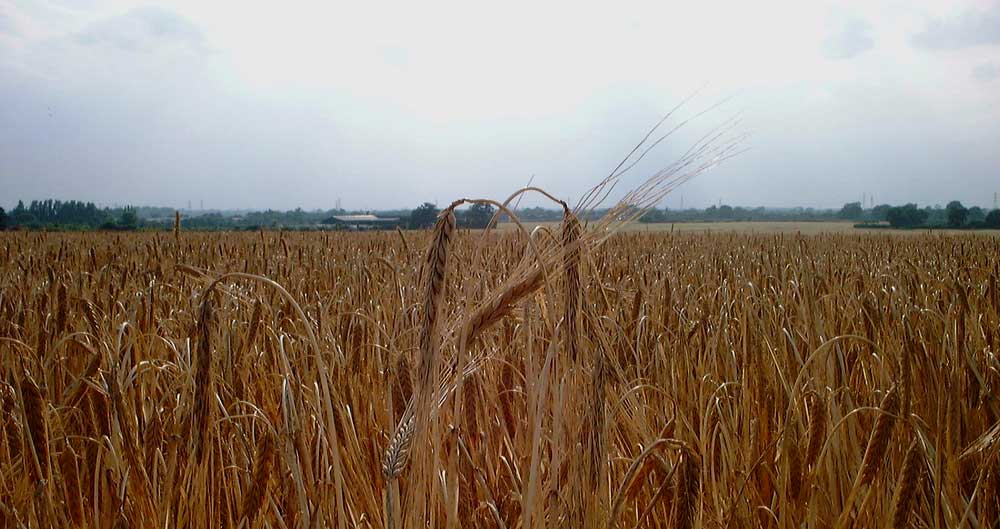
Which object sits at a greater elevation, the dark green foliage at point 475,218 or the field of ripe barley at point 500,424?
the dark green foliage at point 475,218

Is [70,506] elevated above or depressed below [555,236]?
below

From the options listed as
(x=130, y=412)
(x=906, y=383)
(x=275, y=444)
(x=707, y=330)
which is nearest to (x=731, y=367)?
(x=707, y=330)

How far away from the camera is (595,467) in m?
0.94

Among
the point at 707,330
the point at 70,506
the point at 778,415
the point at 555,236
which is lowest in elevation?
the point at 70,506

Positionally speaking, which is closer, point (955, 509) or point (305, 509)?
point (305, 509)

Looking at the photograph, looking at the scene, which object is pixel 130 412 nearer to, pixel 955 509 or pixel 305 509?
pixel 305 509

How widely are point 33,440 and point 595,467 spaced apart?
3.58 ft

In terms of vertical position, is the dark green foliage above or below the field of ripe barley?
above

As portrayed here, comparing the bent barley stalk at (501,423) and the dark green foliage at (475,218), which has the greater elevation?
the dark green foliage at (475,218)

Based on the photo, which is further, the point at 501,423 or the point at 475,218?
the point at 501,423

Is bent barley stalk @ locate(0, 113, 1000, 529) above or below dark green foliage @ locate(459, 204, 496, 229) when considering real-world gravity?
below

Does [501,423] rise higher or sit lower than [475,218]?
lower

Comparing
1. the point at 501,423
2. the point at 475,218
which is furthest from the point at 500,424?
the point at 475,218

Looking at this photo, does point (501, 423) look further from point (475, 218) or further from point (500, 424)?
point (475, 218)
